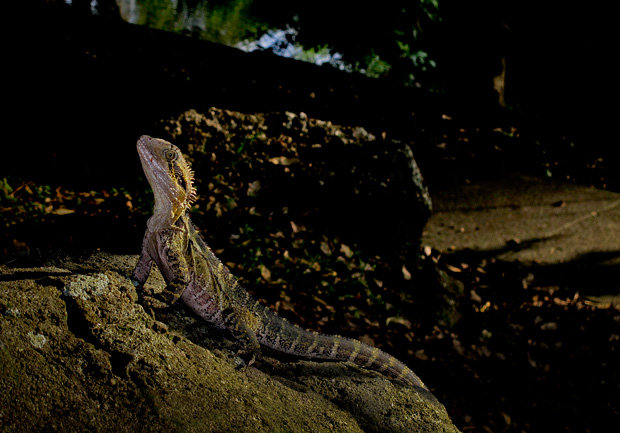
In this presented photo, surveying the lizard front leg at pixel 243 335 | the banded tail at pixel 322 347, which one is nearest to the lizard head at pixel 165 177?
the lizard front leg at pixel 243 335

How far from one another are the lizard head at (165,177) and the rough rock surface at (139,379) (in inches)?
20.0

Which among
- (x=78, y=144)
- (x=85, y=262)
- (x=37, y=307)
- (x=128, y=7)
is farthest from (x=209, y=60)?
(x=37, y=307)

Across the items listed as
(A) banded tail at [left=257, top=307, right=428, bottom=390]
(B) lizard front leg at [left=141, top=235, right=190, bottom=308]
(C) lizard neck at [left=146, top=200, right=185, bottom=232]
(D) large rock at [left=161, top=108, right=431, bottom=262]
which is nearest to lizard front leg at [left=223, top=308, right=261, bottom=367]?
(A) banded tail at [left=257, top=307, right=428, bottom=390]

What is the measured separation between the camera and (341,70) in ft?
31.7

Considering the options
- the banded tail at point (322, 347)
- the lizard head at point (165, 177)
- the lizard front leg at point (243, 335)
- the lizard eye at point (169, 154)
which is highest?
the lizard eye at point (169, 154)

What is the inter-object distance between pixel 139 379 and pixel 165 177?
4.38 ft

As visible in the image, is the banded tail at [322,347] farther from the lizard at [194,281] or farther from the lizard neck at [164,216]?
the lizard neck at [164,216]

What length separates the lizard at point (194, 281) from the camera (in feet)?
9.59

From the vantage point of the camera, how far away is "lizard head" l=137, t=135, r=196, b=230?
2906 mm

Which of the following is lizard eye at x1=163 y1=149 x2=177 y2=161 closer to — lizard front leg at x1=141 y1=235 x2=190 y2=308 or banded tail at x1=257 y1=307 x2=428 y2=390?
lizard front leg at x1=141 y1=235 x2=190 y2=308

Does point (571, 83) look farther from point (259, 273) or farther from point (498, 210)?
point (259, 273)

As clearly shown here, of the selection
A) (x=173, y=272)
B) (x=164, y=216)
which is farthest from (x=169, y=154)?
(x=173, y=272)

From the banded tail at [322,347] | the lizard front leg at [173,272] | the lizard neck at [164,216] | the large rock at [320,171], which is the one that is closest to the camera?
the lizard front leg at [173,272]

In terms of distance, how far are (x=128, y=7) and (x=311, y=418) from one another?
7.90 meters
